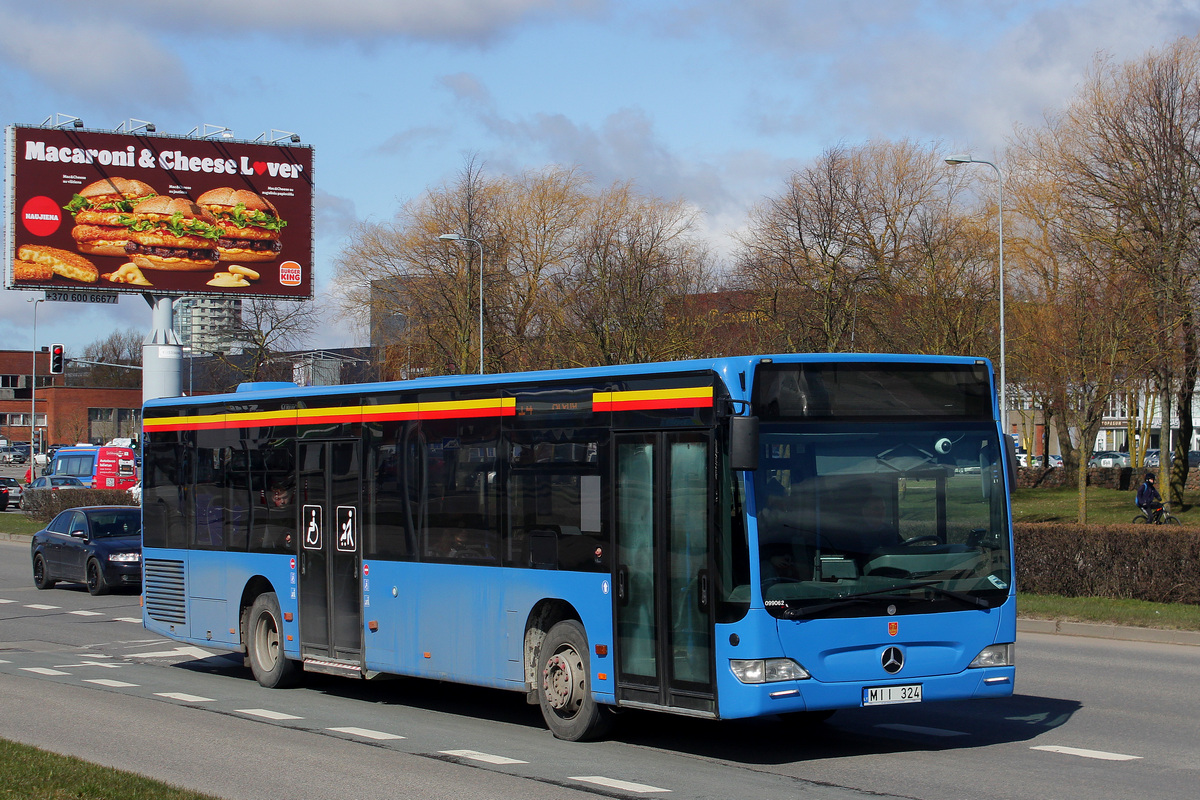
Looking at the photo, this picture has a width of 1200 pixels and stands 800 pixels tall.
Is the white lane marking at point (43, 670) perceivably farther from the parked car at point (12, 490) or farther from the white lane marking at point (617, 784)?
the parked car at point (12, 490)

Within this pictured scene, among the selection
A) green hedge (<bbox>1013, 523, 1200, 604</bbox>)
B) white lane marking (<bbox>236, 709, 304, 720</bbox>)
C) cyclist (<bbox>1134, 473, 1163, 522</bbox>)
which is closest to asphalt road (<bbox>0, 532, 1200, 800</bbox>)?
white lane marking (<bbox>236, 709, 304, 720</bbox>)

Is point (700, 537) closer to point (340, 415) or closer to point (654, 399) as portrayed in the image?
point (654, 399)

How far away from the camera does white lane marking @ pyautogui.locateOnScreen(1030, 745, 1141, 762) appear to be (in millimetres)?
9055

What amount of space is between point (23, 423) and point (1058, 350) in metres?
125

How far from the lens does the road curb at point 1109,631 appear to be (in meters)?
15.9

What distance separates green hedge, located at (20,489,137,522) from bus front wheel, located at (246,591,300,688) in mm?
23400

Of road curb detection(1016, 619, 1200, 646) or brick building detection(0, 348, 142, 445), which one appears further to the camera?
brick building detection(0, 348, 142, 445)

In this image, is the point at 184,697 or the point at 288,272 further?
the point at 288,272

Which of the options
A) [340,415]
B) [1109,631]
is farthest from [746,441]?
[1109,631]

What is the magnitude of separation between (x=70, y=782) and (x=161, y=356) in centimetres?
3722

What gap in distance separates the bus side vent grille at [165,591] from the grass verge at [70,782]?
6.34m

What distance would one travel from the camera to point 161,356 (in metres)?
43.3

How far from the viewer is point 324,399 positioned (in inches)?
521

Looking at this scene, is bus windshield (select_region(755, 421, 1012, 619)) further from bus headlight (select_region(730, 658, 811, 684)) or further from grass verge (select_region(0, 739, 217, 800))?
grass verge (select_region(0, 739, 217, 800))
